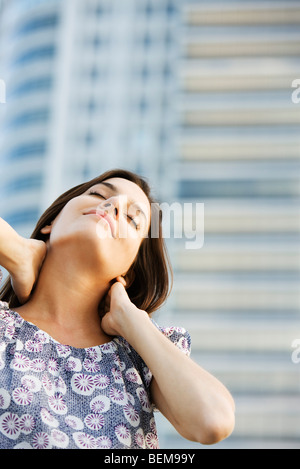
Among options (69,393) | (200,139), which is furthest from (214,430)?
(200,139)

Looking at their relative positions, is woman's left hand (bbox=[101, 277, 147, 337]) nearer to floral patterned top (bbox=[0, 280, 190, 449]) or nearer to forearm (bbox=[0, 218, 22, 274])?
floral patterned top (bbox=[0, 280, 190, 449])

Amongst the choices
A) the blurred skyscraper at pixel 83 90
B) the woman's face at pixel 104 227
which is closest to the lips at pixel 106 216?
the woman's face at pixel 104 227

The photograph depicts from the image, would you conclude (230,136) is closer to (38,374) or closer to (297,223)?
(297,223)

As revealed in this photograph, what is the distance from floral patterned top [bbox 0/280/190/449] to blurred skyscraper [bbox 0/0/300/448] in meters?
16.2

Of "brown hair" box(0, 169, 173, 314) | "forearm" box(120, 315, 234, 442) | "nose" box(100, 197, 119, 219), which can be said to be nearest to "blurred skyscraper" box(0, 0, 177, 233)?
"brown hair" box(0, 169, 173, 314)

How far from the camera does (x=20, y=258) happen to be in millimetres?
748

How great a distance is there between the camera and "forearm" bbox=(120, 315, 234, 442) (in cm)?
65

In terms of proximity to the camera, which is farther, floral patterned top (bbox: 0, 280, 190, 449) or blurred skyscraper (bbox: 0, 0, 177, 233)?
blurred skyscraper (bbox: 0, 0, 177, 233)

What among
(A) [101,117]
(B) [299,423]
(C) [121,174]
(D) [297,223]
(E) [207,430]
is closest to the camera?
(E) [207,430]

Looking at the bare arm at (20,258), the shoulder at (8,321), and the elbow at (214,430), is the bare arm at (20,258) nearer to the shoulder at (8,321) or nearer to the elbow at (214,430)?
the shoulder at (8,321)

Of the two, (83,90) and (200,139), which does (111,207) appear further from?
(83,90)

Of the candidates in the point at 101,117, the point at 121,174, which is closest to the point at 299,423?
the point at 101,117

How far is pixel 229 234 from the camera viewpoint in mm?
17562

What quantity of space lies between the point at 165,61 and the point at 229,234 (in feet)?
21.6
